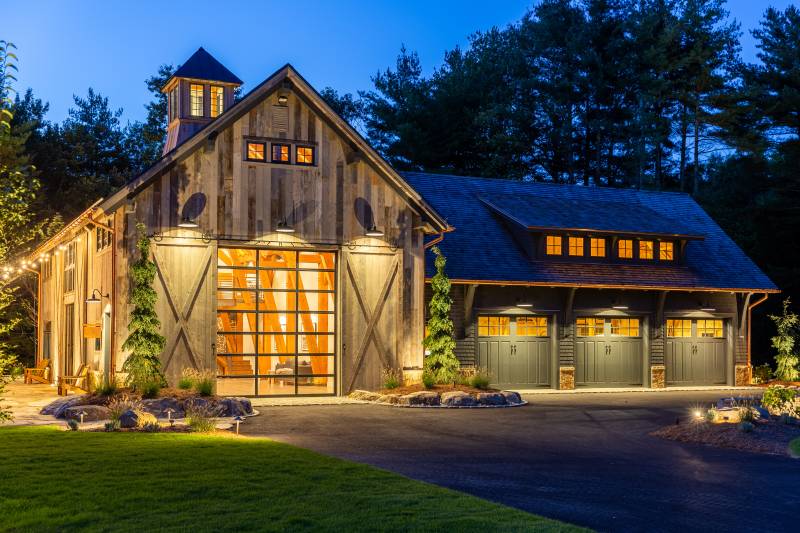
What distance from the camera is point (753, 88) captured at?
43.6 meters

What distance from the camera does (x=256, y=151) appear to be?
77.5ft

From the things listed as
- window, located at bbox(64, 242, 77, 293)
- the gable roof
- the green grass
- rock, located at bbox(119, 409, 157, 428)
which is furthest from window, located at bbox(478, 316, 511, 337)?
the green grass

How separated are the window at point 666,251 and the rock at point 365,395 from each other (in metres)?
12.0

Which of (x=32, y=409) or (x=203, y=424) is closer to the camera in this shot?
(x=203, y=424)

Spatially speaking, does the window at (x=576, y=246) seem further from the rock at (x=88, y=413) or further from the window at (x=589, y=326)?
the rock at (x=88, y=413)

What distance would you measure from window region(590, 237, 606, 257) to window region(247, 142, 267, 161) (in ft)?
36.9

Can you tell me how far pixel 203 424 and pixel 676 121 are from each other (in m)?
38.5

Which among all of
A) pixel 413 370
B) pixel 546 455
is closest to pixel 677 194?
pixel 413 370

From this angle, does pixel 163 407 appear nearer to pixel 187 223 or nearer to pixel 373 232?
pixel 187 223

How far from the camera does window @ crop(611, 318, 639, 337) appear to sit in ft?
96.6

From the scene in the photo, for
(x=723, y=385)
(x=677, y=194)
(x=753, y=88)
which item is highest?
(x=753, y=88)

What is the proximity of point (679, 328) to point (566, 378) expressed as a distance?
15.2ft

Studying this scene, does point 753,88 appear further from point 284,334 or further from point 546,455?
point 546,455

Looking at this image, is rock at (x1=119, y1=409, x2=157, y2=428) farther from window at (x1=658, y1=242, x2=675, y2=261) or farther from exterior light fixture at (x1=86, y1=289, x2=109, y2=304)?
window at (x1=658, y1=242, x2=675, y2=261)
